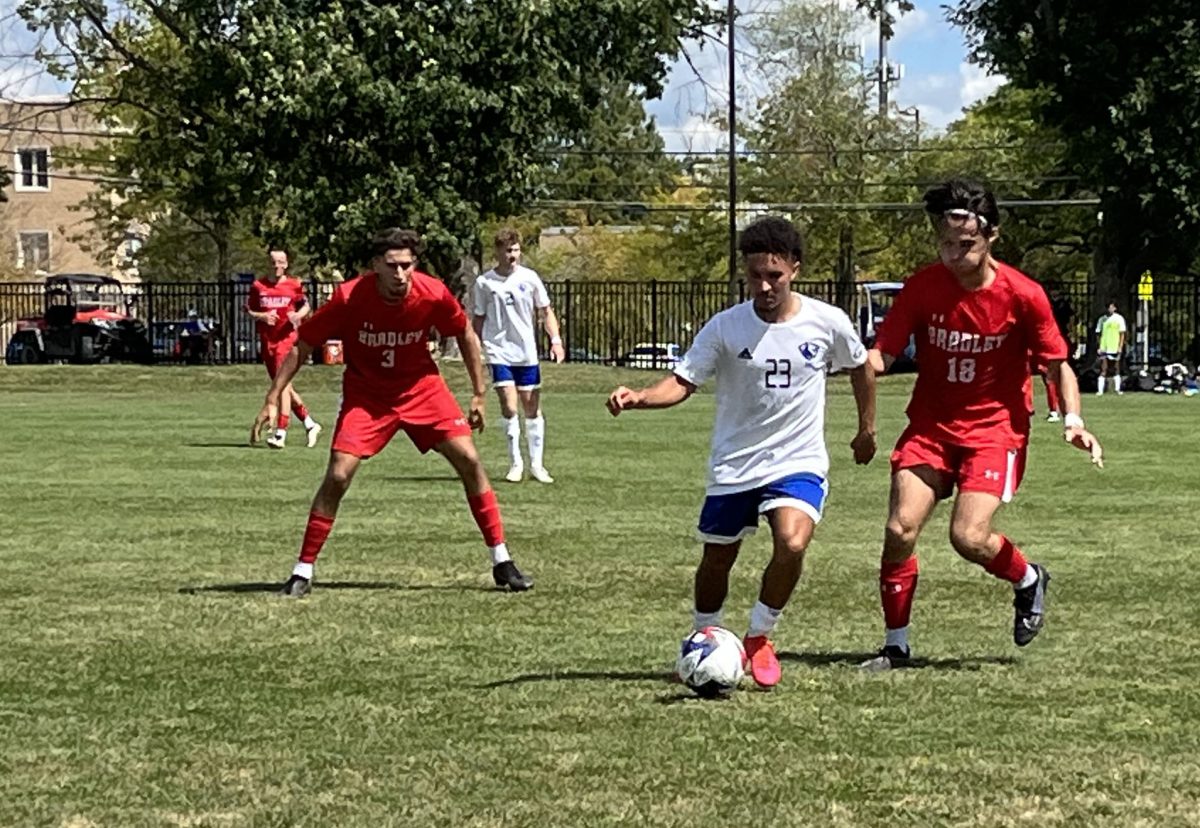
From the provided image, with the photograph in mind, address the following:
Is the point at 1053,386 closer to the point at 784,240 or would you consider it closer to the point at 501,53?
→ the point at 784,240

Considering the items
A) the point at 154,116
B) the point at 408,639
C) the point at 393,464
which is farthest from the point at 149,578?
the point at 154,116

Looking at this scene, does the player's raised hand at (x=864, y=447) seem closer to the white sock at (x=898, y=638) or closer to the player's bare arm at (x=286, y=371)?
the white sock at (x=898, y=638)

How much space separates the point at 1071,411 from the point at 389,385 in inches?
161

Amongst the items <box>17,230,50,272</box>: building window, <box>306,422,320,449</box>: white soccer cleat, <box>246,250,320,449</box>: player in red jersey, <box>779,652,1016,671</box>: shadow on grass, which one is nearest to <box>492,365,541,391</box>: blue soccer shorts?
<box>246,250,320,449</box>: player in red jersey

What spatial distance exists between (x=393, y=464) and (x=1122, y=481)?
23.7 ft

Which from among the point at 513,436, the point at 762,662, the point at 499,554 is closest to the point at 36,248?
the point at 513,436

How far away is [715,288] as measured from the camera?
5509 cm

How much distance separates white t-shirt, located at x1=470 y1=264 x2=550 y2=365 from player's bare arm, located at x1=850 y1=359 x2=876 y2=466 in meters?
9.27

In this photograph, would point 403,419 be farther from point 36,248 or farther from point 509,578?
point 36,248

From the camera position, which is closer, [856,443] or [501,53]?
[856,443]

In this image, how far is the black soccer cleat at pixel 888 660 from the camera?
833cm

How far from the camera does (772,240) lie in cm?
780

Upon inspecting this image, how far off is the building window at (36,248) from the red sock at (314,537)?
270 feet

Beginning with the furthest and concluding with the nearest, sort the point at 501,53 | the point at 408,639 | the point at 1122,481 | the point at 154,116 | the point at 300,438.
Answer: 1. the point at 154,116
2. the point at 501,53
3. the point at 300,438
4. the point at 1122,481
5. the point at 408,639
